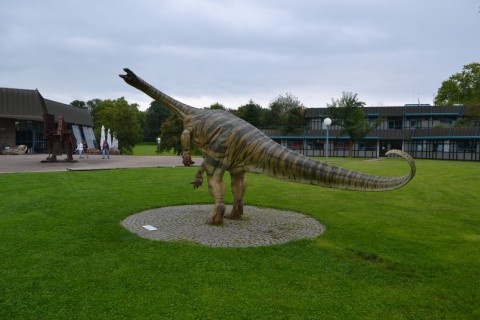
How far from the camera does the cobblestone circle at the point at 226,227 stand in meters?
7.23

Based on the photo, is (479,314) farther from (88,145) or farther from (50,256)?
(88,145)

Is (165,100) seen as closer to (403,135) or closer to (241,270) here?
(241,270)

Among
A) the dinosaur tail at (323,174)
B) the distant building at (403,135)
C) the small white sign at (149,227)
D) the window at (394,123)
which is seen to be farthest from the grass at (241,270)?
the window at (394,123)

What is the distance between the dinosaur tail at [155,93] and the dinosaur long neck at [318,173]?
7.80 feet

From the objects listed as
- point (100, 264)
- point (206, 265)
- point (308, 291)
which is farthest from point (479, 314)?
point (100, 264)

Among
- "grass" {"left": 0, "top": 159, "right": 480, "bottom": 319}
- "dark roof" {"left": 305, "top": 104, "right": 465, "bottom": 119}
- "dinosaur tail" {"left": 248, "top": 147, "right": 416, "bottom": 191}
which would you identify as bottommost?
"grass" {"left": 0, "top": 159, "right": 480, "bottom": 319}

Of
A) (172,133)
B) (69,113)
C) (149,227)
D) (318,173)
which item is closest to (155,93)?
(149,227)

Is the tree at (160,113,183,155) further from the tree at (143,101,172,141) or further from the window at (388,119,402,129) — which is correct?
the tree at (143,101,172,141)

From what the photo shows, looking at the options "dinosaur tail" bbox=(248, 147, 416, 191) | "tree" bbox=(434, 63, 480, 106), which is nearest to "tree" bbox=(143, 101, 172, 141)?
"tree" bbox=(434, 63, 480, 106)

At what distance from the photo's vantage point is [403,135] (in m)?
48.5

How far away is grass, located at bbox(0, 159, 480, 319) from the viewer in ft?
14.5

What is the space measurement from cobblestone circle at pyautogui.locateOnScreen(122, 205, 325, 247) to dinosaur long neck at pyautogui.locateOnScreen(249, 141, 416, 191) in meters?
1.29

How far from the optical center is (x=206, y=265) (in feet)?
18.9

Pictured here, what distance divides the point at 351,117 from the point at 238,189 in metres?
41.0
